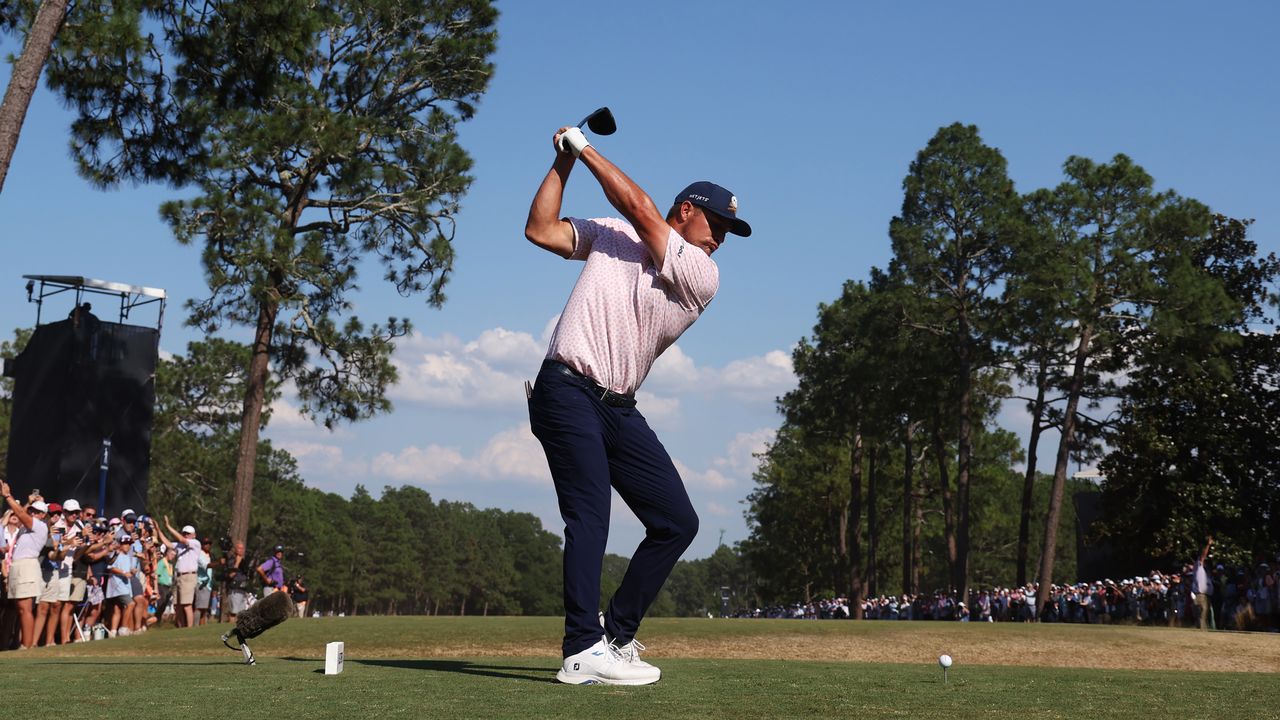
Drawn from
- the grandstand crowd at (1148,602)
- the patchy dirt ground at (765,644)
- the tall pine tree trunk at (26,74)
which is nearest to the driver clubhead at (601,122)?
the tall pine tree trunk at (26,74)

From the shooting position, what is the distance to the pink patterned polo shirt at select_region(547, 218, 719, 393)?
5.41 metres

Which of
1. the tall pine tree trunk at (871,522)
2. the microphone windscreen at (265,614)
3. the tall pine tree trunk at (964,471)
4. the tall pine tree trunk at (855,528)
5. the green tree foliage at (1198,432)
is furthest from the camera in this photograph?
the tall pine tree trunk at (871,522)

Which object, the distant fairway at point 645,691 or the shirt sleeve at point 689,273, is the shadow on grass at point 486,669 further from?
the shirt sleeve at point 689,273

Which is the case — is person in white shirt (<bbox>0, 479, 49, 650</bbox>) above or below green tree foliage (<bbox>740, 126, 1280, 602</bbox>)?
below

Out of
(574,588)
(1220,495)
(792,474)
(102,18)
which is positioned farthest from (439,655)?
(792,474)

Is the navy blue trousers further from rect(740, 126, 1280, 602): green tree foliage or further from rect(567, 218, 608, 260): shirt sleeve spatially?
rect(740, 126, 1280, 602): green tree foliage

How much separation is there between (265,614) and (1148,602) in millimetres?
29930

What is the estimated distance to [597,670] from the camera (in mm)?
5359

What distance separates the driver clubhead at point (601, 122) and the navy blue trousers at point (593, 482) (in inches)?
45.7

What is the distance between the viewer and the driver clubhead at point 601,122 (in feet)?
18.4

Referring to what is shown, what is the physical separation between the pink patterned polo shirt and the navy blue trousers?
132mm

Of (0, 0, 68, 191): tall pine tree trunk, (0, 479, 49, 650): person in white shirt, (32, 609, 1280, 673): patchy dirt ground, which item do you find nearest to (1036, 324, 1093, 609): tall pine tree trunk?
(32, 609, 1280, 673): patchy dirt ground

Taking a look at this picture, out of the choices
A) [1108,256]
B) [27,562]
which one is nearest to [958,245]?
[1108,256]

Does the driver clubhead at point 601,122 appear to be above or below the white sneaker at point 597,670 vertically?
above
